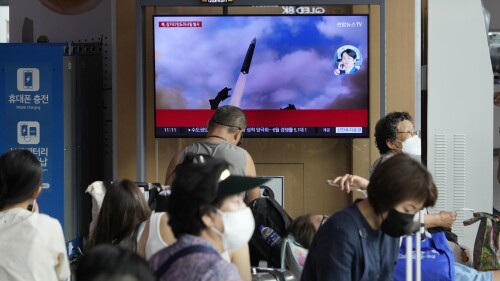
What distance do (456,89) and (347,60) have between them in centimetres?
98

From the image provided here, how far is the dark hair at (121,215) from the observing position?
4.38 m

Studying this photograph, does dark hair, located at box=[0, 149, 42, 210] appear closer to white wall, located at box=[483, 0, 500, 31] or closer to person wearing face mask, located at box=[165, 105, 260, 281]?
person wearing face mask, located at box=[165, 105, 260, 281]

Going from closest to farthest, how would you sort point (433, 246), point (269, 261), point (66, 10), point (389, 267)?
point (389, 267) → point (433, 246) → point (269, 261) → point (66, 10)

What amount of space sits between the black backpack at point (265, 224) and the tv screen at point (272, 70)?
7.34 feet

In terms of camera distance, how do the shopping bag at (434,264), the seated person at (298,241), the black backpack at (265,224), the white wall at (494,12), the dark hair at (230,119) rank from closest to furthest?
the shopping bag at (434,264), the seated person at (298,241), the black backpack at (265,224), the dark hair at (230,119), the white wall at (494,12)

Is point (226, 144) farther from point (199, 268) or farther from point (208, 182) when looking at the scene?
point (199, 268)

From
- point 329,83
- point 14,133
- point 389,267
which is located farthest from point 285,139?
point 389,267

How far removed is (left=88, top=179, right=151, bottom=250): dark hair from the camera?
4383 mm

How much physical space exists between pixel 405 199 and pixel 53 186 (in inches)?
209

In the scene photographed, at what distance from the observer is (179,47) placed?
7625 millimetres

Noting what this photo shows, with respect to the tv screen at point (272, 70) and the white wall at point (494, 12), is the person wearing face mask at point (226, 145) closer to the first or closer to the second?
the tv screen at point (272, 70)

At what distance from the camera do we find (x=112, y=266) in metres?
2.38

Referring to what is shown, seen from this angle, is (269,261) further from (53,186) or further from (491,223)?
(53,186)

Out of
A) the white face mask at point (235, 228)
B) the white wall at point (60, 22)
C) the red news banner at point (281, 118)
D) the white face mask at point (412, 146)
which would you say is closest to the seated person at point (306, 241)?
the white face mask at point (412, 146)
